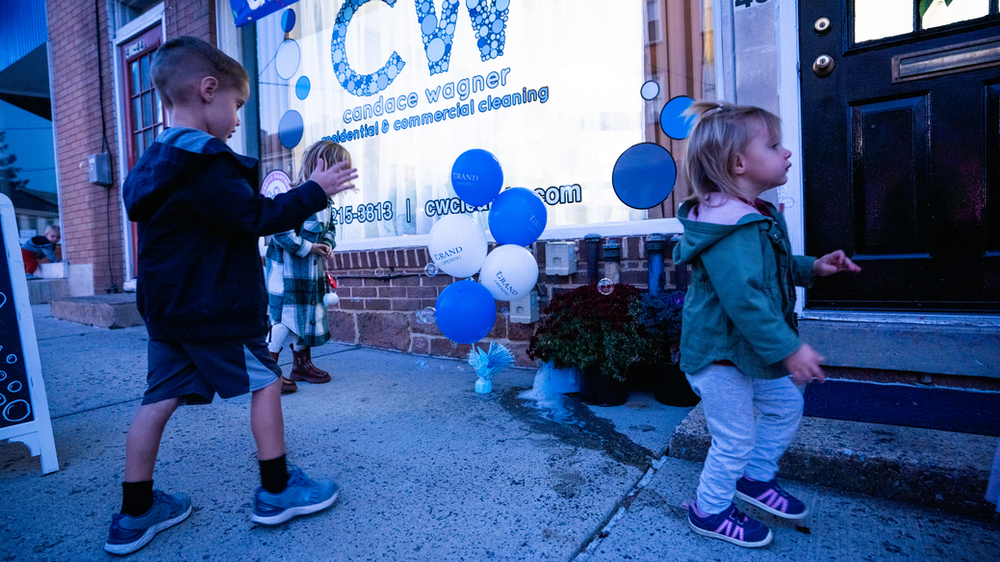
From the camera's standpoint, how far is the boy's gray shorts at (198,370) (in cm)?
169

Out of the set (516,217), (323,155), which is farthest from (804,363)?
(323,155)

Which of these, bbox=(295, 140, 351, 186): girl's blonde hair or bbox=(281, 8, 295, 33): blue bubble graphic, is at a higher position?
bbox=(281, 8, 295, 33): blue bubble graphic

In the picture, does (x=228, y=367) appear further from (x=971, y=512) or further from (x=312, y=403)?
(x=971, y=512)

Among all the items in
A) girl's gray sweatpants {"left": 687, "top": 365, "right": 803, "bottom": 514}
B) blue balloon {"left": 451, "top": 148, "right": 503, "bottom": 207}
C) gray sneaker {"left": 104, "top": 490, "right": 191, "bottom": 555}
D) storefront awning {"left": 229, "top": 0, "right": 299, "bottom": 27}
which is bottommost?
gray sneaker {"left": 104, "top": 490, "right": 191, "bottom": 555}

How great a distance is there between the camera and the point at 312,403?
2998 mm

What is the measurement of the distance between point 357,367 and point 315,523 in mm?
2082

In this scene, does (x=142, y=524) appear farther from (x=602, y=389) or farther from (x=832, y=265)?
(x=832, y=265)

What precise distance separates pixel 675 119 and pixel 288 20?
147 inches

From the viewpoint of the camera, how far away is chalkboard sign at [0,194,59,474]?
83.6 inches

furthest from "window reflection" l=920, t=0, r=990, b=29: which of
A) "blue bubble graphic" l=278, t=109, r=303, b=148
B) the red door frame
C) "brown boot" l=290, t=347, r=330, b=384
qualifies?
the red door frame

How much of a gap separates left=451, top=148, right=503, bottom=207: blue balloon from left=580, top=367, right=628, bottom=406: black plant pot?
1079 millimetres

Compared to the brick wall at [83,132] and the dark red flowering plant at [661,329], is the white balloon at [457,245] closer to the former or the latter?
the dark red flowering plant at [661,329]

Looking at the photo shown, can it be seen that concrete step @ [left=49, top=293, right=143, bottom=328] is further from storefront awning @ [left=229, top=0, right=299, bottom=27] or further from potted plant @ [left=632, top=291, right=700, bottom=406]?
potted plant @ [left=632, top=291, right=700, bottom=406]

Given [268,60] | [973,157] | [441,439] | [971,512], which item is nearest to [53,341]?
[268,60]
